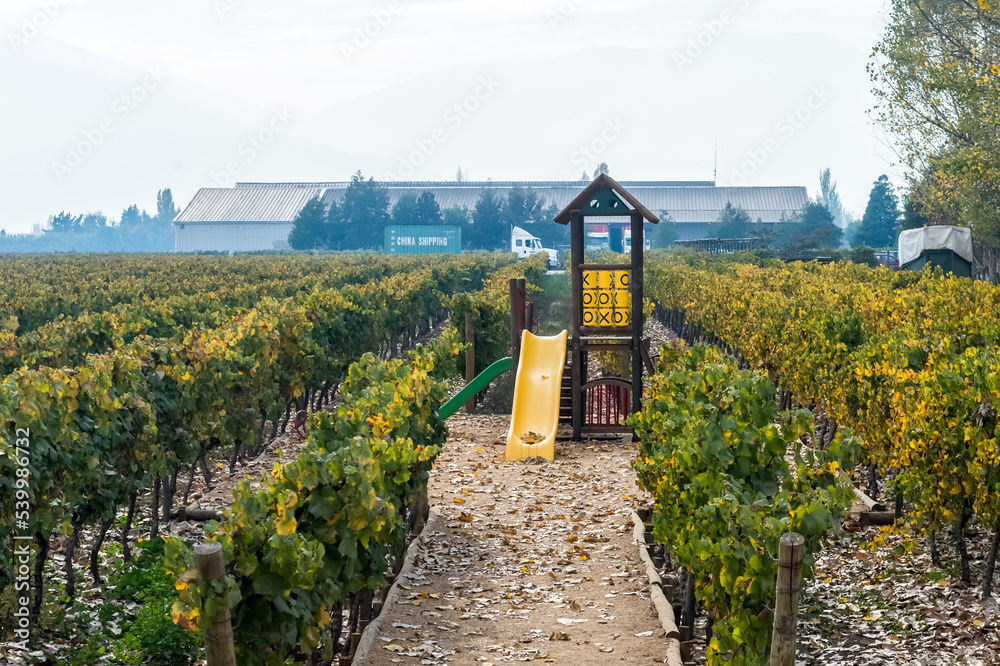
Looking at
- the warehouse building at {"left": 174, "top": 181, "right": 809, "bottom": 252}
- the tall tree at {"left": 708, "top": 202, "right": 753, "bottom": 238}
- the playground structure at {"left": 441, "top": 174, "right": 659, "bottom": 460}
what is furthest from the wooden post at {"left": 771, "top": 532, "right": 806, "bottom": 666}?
the warehouse building at {"left": 174, "top": 181, "right": 809, "bottom": 252}

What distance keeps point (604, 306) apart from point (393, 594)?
7.83 m

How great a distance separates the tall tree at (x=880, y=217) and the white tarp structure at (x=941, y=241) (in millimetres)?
37784

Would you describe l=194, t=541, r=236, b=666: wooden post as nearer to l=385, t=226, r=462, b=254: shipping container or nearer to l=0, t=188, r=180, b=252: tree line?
l=385, t=226, r=462, b=254: shipping container

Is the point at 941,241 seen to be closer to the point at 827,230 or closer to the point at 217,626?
the point at 827,230

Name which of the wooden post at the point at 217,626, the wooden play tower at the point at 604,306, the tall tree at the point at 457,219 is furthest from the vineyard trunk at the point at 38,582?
the tall tree at the point at 457,219

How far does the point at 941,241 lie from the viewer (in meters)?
35.7

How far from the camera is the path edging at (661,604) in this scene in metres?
6.23

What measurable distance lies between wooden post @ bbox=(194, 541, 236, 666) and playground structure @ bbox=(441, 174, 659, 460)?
8719 millimetres

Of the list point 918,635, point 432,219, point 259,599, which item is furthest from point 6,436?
point 432,219

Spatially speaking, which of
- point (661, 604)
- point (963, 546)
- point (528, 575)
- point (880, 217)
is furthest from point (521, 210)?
point (661, 604)

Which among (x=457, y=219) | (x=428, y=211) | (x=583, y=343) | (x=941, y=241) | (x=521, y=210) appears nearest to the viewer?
(x=583, y=343)

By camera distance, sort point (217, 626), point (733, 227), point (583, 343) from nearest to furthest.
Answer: point (217, 626) → point (583, 343) → point (733, 227)

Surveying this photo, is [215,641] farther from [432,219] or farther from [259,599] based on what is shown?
[432,219]

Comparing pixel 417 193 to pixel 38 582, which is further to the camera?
pixel 417 193
